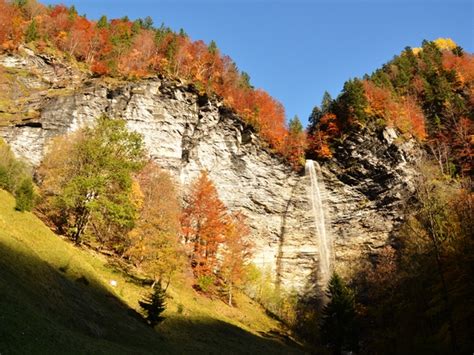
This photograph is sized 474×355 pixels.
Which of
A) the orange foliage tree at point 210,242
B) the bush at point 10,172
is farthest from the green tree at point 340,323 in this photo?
the bush at point 10,172

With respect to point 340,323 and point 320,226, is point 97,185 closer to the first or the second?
point 340,323

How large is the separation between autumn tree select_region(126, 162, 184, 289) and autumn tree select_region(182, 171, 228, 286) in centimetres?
568

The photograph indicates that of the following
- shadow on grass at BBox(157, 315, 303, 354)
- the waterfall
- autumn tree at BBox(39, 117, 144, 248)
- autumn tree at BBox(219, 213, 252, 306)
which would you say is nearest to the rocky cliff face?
the waterfall

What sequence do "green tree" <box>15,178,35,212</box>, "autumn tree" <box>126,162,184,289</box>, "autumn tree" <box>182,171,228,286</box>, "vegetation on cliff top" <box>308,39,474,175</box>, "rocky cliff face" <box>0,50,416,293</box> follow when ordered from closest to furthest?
"green tree" <box>15,178,35,212</box> → "autumn tree" <box>126,162,184,289</box> → "autumn tree" <box>182,171,228,286</box> → "rocky cliff face" <box>0,50,416,293</box> → "vegetation on cliff top" <box>308,39,474,175</box>

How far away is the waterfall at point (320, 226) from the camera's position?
5372cm

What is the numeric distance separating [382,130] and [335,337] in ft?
110

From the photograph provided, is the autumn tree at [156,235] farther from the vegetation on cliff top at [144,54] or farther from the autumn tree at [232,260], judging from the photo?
the vegetation on cliff top at [144,54]

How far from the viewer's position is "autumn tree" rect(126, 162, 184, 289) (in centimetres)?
3091

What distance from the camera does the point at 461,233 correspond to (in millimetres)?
35594

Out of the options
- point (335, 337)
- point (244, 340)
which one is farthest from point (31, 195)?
point (335, 337)

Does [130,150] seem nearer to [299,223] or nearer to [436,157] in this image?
[299,223]

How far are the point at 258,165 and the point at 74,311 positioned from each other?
4228 centimetres

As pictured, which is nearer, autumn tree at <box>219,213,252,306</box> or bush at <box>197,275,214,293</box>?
bush at <box>197,275,214,293</box>

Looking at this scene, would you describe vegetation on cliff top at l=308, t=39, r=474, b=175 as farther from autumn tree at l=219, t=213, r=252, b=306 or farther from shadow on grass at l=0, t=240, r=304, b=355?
shadow on grass at l=0, t=240, r=304, b=355
